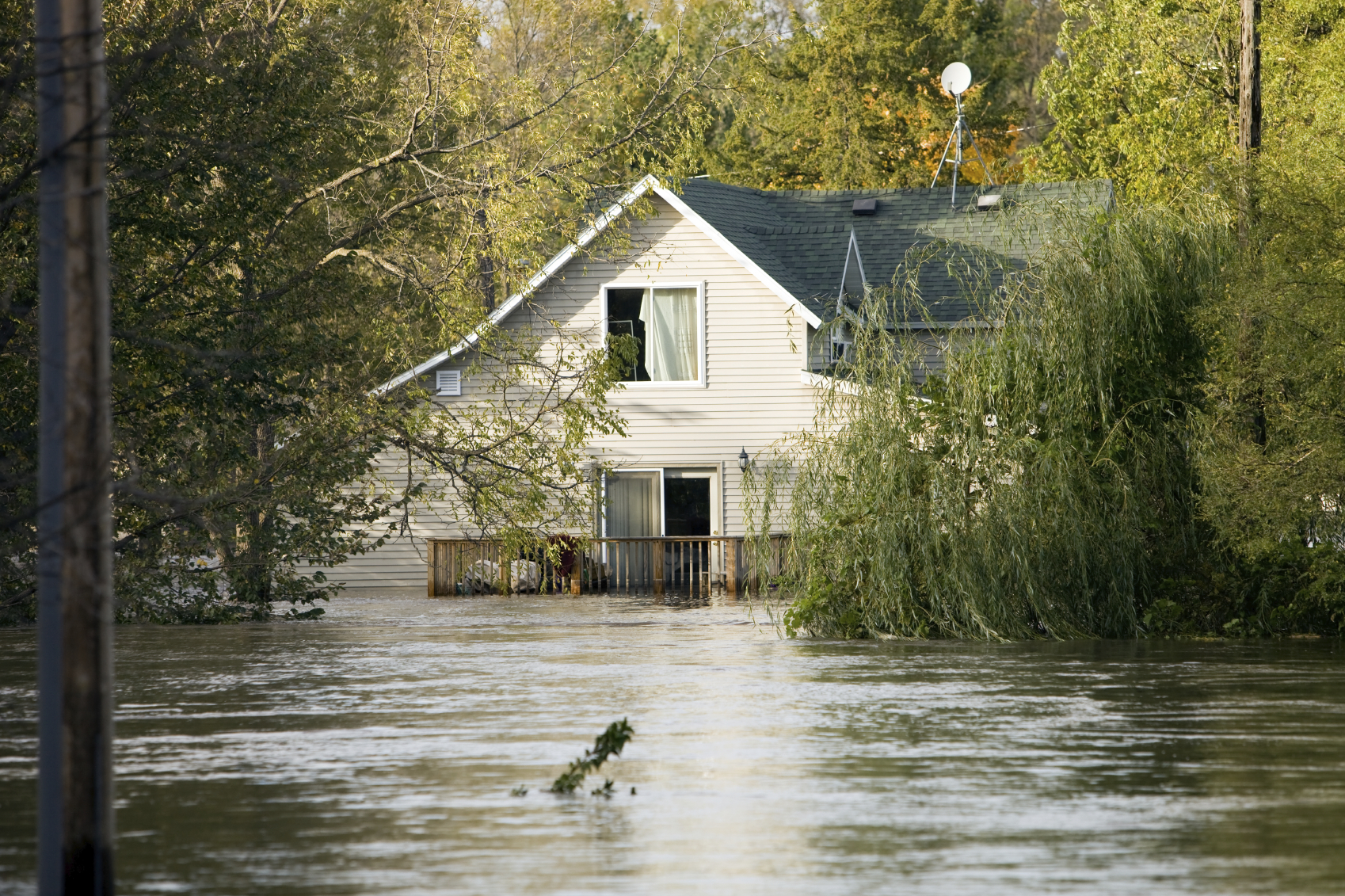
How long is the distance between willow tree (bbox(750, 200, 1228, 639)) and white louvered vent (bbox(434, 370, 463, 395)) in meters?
12.1

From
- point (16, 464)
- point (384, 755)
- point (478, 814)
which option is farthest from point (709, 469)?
point (478, 814)

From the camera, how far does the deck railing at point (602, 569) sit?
30.9 meters

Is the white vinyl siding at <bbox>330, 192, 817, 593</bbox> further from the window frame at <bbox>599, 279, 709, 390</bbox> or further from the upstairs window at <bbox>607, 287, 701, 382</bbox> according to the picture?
the upstairs window at <bbox>607, 287, 701, 382</bbox>

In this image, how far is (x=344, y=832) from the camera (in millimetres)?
9492

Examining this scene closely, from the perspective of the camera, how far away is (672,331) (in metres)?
32.5

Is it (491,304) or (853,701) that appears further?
(491,304)

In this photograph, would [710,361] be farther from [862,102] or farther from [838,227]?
[862,102]

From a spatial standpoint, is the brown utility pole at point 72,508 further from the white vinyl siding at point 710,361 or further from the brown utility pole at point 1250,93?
the white vinyl siding at point 710,361

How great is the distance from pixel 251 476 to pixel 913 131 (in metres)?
29.8

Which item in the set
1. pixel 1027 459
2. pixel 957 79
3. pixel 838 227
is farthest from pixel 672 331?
pixel 1027 459

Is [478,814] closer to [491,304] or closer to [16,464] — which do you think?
[16,464]

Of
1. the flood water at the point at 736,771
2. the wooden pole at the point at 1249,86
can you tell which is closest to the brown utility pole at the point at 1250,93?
the wooden pole at the point at 1249,86

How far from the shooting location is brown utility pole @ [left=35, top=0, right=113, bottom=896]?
711 cm

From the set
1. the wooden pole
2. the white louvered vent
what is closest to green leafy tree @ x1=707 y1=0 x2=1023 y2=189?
the white louvered vent
